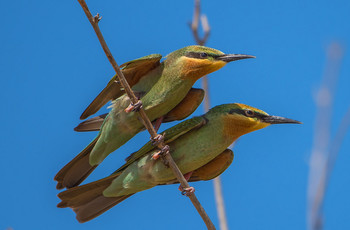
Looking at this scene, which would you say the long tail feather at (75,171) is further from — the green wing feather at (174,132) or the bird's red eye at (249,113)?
the bird's red eye at (249,113)

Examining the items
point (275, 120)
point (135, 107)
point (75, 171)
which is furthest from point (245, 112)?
point (75, 171)

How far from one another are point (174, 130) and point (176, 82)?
0.45 meters

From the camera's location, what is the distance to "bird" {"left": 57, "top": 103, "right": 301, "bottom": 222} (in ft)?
15.6

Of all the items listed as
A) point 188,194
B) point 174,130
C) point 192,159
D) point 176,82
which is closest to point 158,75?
point 176,82

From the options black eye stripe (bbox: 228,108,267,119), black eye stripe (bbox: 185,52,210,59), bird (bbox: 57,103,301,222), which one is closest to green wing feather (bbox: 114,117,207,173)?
bird (bbox: 57,103,301,222)

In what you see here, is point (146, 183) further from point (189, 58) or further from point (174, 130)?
point (189, 58)

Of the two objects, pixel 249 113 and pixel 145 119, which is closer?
pixel 145 119

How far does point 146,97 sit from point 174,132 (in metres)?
0.42

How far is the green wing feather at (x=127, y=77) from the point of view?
478 centimetres

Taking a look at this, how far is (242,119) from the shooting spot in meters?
4.90

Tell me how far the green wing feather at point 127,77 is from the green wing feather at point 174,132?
0.62 metres

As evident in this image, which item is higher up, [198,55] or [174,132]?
[198,55]

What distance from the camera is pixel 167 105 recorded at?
480cm

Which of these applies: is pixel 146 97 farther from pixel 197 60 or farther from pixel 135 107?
pixel 197 60
